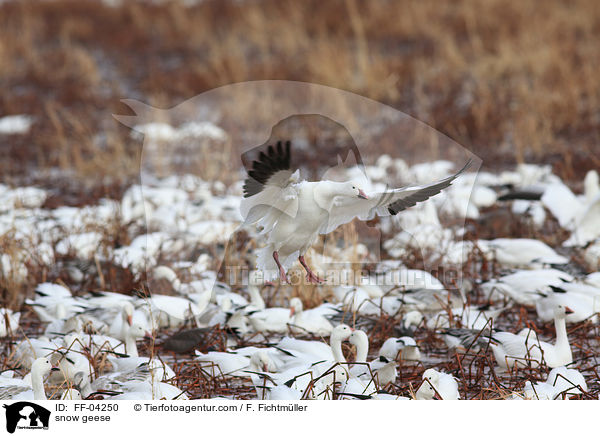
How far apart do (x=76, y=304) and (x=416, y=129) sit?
2.11 m

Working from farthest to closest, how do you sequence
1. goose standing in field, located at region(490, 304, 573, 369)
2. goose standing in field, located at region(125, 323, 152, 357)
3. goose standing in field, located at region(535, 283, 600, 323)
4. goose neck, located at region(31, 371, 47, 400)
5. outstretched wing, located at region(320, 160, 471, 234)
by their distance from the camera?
goose standing in field, located at region(535, 283, 600, 323) < goose standing in field, located at region(125, 323, 152, 357) < goose standing in field, located at region(490, 304, 573, 369) < goose neck, located at region(31, 371, 47, 400) < outstretched wing, located at region(320, 160, 471, 234)

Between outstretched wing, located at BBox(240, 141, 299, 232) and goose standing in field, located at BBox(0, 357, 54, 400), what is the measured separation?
119 cm

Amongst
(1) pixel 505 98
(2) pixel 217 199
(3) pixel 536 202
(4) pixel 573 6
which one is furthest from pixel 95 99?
(4) pixel 573 6

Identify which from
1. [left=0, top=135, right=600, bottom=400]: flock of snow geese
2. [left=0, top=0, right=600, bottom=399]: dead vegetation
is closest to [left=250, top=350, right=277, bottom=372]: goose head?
[left=0, top=135, right=600, bottom=400]: flock of snow geese

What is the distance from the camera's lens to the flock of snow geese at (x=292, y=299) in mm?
2918

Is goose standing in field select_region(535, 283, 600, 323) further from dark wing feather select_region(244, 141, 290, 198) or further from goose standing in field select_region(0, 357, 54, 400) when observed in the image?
goose standing in field select_region(0, 357, 54, 400)

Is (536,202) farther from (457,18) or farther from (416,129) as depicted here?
(457,18)

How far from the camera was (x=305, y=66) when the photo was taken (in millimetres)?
11203

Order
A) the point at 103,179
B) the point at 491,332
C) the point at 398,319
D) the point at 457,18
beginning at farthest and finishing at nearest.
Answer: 1. the point at 457,18
2. the point at 103,179
3. the point at 398,319
4. the point at 491,332

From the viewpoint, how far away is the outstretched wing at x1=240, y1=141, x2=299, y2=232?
2.63 metres

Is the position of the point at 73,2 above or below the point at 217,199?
above

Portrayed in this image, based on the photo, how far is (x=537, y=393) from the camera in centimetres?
336
